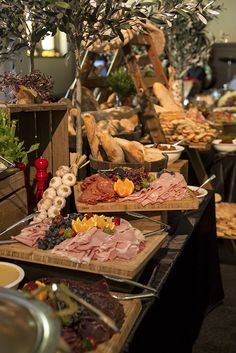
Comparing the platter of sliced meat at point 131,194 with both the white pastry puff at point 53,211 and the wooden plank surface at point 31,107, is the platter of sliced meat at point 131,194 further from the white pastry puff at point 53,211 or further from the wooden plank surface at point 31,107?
the wooden plank surface at point 31,107

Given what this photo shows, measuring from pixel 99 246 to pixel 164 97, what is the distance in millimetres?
2010

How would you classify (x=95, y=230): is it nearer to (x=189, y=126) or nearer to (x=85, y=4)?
(x=85, y=4)

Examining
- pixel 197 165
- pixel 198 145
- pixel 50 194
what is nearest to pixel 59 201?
pixel 50 194

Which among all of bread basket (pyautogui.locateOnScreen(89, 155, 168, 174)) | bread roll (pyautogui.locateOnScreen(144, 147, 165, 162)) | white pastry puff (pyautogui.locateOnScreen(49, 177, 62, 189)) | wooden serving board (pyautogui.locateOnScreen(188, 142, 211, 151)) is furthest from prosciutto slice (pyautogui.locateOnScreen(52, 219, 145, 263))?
wooden serving board (pyautogui.locateOnScreen(188, 142, 211, 151))

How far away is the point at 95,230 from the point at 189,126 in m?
1.68

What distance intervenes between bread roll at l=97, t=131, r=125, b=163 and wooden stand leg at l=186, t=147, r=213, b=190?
112 cm

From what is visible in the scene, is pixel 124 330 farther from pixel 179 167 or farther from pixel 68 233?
pixel 179 167

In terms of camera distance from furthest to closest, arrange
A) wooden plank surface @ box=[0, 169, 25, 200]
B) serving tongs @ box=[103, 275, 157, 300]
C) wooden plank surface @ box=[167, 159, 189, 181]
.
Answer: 1. wooden plank surface @ box=[167, 159, 189, 181]
2. wooden plank surface @ box=[0, 169, 25, 200]
3. serving tongs @ box=[103, 275, 157, 300]

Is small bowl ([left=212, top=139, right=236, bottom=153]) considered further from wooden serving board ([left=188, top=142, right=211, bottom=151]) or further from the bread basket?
the bread basket

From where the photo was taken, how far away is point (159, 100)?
2.98 m

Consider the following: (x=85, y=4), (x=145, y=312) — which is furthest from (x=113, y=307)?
(x=85, y=4)

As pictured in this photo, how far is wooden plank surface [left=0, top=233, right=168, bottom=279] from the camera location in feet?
3.30

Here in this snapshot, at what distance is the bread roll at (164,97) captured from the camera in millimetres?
2914

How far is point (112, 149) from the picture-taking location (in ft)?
5.36
